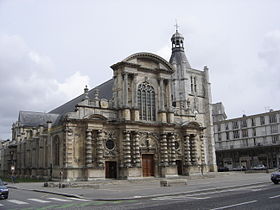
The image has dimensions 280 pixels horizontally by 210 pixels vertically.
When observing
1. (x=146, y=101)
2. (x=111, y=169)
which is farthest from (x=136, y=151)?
(x=146, y=101)

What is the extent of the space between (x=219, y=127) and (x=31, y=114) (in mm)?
43916

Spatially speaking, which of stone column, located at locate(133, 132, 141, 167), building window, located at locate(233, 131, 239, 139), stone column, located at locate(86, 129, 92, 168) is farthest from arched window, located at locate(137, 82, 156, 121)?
building window, located at locate(233, 131, 239, 139)

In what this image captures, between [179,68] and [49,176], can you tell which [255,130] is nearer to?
[179,68]

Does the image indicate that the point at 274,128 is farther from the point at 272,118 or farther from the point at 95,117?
the point at 95,117

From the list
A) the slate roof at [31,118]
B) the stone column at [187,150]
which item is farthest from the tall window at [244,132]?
the slate roof at [31,118]

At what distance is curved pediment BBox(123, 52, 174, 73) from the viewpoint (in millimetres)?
38231

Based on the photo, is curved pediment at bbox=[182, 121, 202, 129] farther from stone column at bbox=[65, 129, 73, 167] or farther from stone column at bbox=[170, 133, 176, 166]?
stone column at bbox=[65, 129, 73, 167]

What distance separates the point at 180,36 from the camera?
2386 inches

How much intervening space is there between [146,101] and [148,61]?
16.6ft

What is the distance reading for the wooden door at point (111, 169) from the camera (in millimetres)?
35156

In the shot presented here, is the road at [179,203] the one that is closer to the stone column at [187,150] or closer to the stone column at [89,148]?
the stone column at [89,148]

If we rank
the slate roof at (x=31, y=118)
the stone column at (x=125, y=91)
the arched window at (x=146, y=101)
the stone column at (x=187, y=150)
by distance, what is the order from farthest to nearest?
the slate roof at (x=31, y=118) < the stone column at (x=187, y=150) < the arched window at (x=146, y=101) < the stone column at (x=125, y=91)

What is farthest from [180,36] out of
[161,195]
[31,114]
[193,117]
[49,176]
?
[161,195]

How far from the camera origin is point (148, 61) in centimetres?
3997
